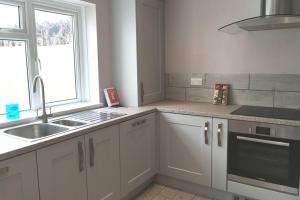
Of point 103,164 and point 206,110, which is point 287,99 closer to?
point 206,110

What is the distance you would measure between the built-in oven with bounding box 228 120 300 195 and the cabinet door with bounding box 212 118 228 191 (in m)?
0.05

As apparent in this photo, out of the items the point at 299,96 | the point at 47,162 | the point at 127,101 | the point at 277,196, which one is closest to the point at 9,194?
the point at 47,162

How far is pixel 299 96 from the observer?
2.50 meters

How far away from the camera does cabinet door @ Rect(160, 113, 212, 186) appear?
246 centimetres

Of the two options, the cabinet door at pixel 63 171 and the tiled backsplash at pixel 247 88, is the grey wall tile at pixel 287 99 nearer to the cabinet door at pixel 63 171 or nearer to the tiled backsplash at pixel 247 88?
the tiled backsplash at pixel 247 88

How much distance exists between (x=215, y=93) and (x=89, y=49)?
1431mm

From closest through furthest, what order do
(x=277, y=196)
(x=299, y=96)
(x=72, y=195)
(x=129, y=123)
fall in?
1. (x=72, y=195)
2. (x=277, y=196)
3. (x=129, y=123)
4. (x=299, y=96)

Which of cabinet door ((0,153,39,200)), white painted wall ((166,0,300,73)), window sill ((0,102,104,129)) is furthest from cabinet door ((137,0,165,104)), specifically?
cabinet door ((0,153,39,200))

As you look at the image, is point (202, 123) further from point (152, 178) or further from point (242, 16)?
point (242, 16)

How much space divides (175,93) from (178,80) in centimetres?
17

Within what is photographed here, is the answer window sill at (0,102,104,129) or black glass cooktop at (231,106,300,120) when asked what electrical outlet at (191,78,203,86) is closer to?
black glass cooktop at (231,106,300,120)

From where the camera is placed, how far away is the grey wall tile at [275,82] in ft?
8.21

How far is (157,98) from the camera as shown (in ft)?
10.2

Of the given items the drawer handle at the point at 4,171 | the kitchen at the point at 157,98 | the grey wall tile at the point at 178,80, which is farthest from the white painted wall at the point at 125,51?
the drawer handle at the point at 4,171
